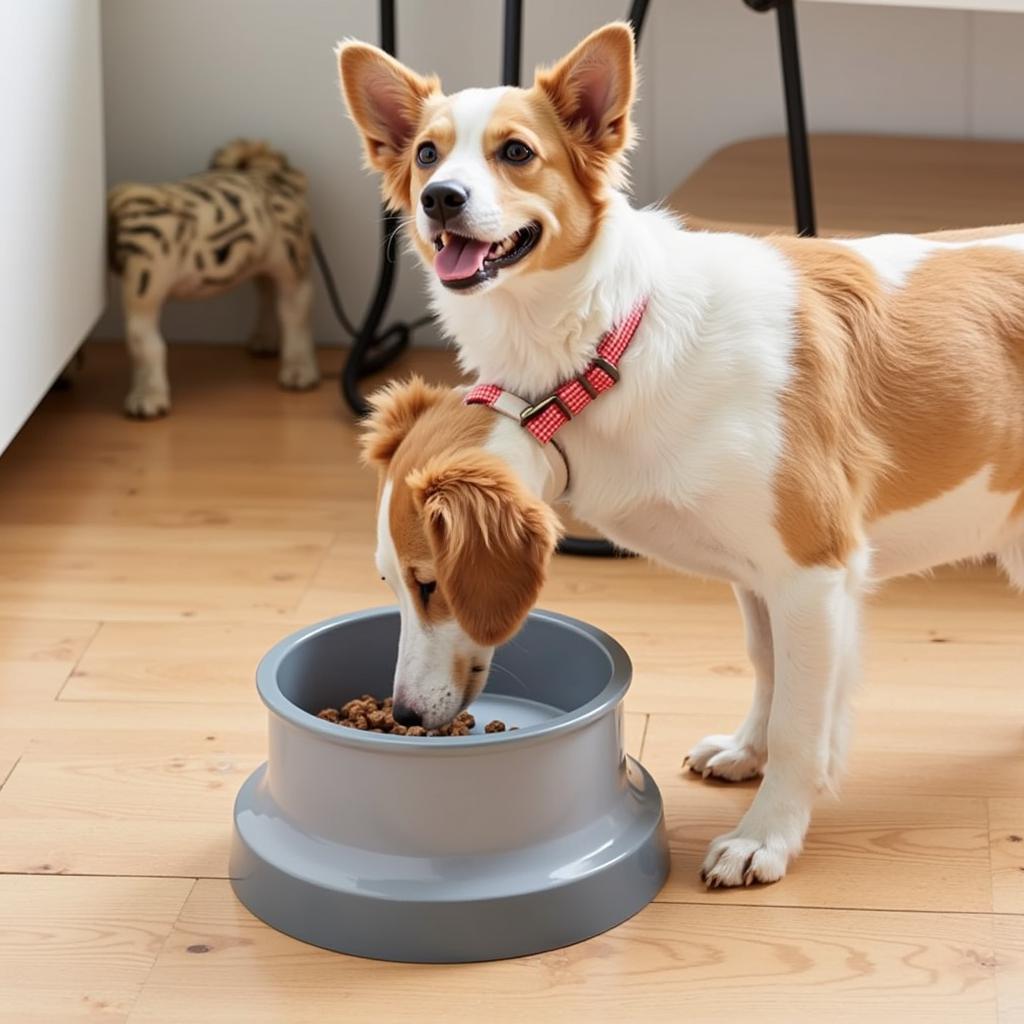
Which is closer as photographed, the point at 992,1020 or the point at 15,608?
the point at 992,1020

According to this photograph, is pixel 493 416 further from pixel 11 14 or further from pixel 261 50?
pixel 261 50

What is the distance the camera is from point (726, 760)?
164 centimetres

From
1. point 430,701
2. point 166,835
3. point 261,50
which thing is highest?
point 261,50

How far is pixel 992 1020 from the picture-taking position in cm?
127

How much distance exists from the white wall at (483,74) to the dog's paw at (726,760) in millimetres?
1461

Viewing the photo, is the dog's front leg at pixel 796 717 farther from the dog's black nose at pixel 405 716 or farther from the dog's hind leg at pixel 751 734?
the dog's black nose at pixel 405 716

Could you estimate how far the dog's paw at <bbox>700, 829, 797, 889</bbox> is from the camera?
1.45 metres

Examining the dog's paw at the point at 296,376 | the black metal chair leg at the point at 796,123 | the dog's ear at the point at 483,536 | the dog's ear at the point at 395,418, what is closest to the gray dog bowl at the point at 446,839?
the dog's ear at the point at 483,536

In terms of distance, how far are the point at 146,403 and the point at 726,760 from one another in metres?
1.40

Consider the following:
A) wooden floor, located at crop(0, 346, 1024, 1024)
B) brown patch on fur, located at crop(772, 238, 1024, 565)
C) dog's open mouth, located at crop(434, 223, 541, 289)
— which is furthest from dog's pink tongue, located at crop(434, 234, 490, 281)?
wooden floor, located at crop(0, 346, 1024, 1024)

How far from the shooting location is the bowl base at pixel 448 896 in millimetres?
1336

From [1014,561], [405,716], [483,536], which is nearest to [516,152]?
[483,536]

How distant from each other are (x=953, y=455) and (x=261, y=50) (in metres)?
1.80

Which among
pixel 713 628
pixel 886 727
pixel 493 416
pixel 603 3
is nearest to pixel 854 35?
pixel 603 3
